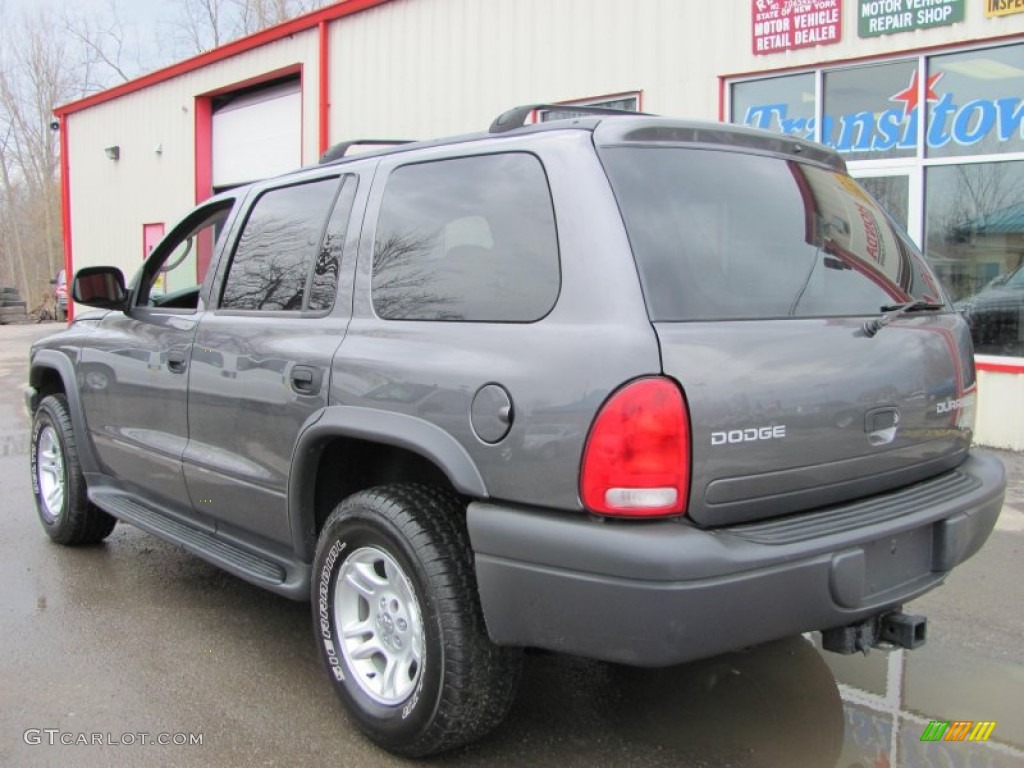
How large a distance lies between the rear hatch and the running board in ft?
5.26

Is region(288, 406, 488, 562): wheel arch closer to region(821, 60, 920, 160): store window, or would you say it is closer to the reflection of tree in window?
the reflection of tree in window

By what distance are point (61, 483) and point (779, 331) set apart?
402 cm

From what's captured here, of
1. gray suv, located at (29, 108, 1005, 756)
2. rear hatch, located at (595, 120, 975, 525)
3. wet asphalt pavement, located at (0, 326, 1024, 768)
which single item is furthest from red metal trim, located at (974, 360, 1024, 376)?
A: rear hatch, located at (595, 120, 975, 525)

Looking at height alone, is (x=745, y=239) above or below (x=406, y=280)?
above

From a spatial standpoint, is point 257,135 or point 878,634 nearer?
point 878,634

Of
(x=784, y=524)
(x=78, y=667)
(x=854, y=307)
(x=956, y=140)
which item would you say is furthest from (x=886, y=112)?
(x=78, y=667)

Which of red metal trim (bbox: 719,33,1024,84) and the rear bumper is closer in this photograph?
the rear bumper

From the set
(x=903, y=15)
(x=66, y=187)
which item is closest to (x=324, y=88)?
(x=903, y=15)

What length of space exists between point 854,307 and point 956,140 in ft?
18.5

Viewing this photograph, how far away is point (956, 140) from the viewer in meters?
7.48

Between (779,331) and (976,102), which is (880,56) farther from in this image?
(779,331)

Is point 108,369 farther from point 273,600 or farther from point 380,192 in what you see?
point 380,192

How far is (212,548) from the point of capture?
3631 millimetres

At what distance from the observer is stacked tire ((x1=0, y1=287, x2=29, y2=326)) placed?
95.3ft
